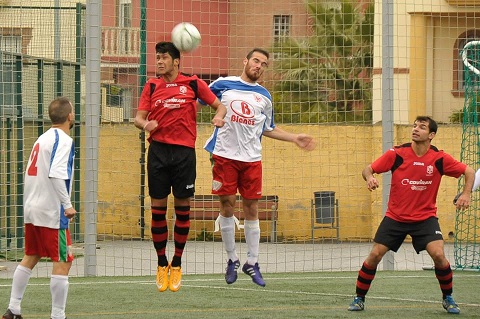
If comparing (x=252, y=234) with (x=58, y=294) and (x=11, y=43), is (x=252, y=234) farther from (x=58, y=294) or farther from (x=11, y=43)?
(x=11, y=43)

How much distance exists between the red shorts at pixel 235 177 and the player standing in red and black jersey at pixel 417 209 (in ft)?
4.03

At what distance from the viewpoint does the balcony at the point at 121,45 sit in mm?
15508

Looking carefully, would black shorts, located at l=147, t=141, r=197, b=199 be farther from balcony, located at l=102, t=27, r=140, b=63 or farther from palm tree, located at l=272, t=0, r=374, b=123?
palm tree, located at l=272, t=0, r=374, b=123

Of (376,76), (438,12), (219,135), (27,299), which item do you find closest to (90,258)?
(27,299)

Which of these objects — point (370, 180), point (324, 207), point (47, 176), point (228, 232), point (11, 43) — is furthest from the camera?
point (11, 43)

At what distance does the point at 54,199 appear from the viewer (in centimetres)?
873

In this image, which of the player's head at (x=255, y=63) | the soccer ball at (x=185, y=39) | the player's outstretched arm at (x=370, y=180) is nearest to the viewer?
the player's outstretched arm at (x=370, y=180)

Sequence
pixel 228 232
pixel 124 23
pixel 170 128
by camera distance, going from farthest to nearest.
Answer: pixel 124 23, pixel 228 232, pixel 170 128

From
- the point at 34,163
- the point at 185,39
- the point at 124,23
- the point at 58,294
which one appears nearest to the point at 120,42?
the point at 124,23

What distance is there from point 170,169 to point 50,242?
1.76 metres

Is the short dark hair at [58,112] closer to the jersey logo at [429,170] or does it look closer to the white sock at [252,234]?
the white sock at [252,234]

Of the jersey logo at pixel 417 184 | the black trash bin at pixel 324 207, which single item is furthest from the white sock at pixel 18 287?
the black trash bin at pixel 324 207

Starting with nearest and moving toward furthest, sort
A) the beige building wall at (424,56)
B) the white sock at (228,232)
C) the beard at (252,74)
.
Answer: the beard at (252,74) → the white sock at (228,232) → the beige building wall at (424,56)

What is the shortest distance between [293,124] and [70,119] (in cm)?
1087
